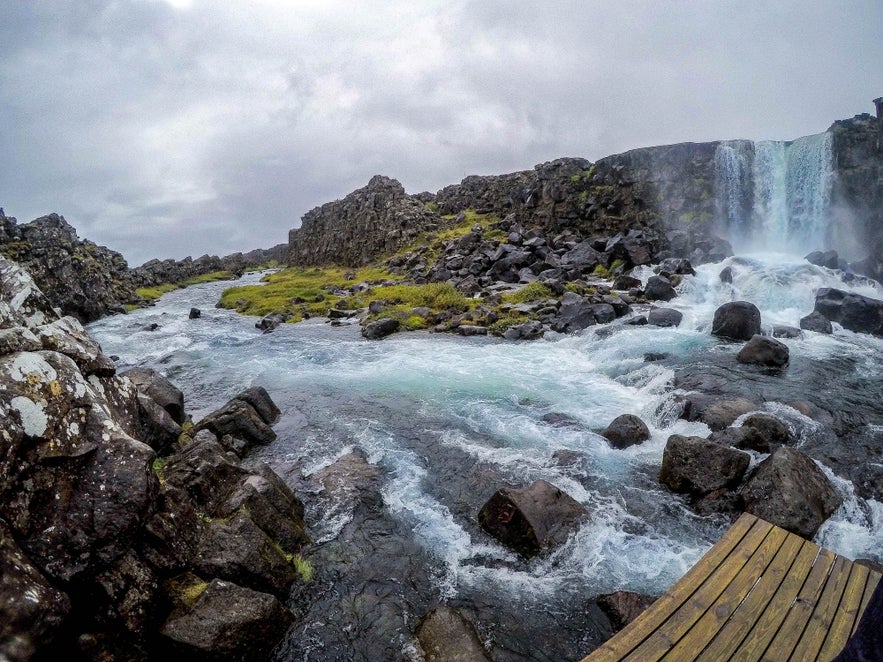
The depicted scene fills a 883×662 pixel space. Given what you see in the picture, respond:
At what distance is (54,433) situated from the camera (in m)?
6.75

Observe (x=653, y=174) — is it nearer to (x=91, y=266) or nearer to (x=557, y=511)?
(x=557, y=511)

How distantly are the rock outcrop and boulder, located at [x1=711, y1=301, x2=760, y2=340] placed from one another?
24.9 metres

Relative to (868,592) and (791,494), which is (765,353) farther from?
(868,592)

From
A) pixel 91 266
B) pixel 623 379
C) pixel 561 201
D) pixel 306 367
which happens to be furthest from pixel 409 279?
pixel 91 266

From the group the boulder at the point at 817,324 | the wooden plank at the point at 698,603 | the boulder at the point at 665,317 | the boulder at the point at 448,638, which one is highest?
the wooden plank at the point at 698,603

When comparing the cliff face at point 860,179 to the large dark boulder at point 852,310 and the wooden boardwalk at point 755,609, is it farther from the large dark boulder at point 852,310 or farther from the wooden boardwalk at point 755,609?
the wooden boardwalk at point 755,609

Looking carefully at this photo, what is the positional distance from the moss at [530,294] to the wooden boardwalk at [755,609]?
104 feet

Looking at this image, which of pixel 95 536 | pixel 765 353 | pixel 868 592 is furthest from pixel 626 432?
pixel 95 536

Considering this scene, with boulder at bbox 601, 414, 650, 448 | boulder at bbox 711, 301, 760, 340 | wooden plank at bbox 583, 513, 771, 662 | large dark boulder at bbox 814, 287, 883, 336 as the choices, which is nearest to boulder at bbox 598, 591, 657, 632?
wooden plank at bbox 583, 513, 771, 662

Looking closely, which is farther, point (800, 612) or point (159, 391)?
point (159, 391)

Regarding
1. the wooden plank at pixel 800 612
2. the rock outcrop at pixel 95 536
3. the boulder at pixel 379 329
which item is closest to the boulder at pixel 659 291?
the boulder at pixel 379 329

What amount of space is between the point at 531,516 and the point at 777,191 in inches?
2159

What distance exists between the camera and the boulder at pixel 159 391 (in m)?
15.6

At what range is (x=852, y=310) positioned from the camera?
984 inches
